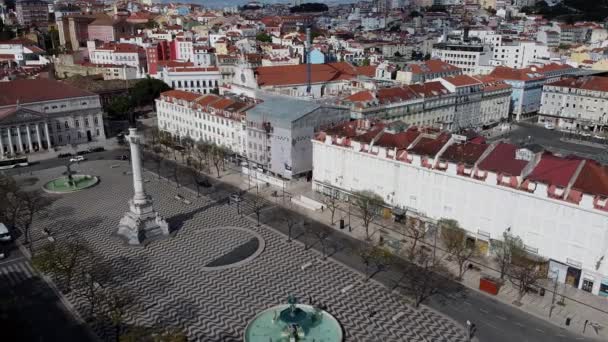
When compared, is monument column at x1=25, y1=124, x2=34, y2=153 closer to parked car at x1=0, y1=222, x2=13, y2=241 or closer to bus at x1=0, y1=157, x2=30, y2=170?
bus at x1=0, y1=157, x2=30, y2=170

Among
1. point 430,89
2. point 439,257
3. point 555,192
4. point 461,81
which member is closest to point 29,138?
point 430,89

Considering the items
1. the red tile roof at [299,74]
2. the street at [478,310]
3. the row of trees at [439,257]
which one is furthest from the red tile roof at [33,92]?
the row of trees at [439,257]

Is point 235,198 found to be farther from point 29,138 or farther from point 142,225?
point 29,138

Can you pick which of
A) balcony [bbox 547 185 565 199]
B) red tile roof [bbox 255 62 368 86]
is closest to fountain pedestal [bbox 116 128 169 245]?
balcony [bbox 547 185 565 199]

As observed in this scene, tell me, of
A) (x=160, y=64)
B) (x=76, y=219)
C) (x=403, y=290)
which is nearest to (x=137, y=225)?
(x=76, y=219)

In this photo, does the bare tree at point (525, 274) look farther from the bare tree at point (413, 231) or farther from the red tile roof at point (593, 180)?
the bare tree at point (413, 231)

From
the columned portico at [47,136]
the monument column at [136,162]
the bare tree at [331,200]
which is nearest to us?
the monument column at [136,162]

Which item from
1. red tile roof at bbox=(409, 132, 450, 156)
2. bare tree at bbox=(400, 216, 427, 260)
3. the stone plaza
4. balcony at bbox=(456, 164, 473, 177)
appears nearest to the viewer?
the stone plaza
